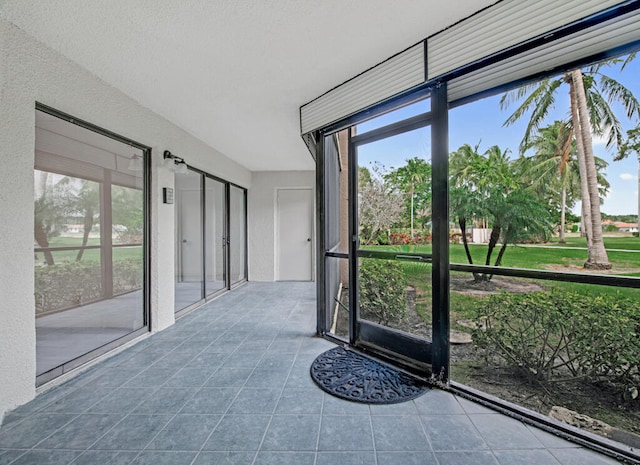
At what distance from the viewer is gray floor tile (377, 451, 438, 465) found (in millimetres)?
1461

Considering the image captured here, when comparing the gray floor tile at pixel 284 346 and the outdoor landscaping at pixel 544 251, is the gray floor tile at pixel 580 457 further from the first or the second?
the gray floor tile at pixel 284 346

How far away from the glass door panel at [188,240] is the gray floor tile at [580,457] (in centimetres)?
393

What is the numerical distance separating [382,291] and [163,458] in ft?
6.55

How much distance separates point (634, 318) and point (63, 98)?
3.95m

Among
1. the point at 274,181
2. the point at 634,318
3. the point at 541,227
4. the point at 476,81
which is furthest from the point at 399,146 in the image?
the point at 274,181

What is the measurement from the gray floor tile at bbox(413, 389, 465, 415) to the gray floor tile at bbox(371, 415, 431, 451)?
0.44 feet

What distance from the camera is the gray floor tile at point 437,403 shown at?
187 centimetres


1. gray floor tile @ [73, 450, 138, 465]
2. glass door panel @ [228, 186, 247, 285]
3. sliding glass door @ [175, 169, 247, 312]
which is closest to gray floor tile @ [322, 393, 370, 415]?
gray floor tile @ [73, 450, 138, 465]

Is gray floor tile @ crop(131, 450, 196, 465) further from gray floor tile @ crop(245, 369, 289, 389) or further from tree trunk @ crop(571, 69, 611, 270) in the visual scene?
tree trunk @ crop(571, 69, 611, 270)

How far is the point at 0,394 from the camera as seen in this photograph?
182cm

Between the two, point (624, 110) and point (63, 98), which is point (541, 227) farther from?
point (63, 98)

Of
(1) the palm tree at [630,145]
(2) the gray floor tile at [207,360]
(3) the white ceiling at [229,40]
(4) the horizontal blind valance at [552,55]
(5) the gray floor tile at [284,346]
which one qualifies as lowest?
(2) the gray floor tile at [207,360]

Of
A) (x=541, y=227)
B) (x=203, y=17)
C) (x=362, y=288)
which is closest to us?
(x=203, y=17)

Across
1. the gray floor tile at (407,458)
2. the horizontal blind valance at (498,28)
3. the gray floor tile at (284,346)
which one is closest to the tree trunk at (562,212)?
the horizontal blind valance at (498,28)
